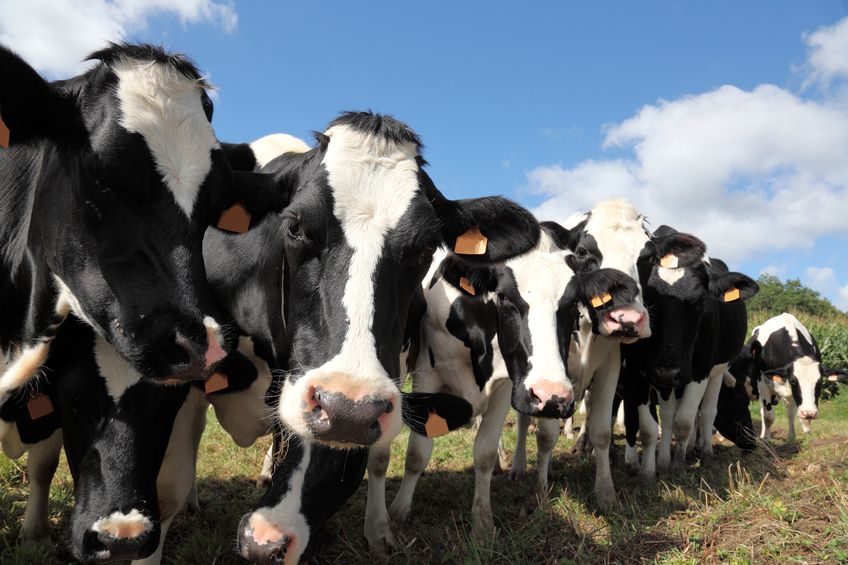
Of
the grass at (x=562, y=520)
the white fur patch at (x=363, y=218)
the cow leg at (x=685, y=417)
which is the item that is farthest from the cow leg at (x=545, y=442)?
the white fur patch at (x=363, y=218)

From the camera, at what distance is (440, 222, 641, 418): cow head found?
4.18 metres

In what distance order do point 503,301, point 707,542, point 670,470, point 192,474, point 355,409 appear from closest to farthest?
point 355,409 < point 192,474 < point 707,542 < point 503,301 < point 670,470

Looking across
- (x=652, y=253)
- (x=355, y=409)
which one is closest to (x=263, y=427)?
(x=355, y=409)

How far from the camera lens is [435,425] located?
134 inches

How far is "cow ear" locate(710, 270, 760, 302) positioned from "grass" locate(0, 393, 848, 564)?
177 centimetres

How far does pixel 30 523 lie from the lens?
4023 mm

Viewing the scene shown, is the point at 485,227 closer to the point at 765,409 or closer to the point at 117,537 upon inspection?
the point at 117,537

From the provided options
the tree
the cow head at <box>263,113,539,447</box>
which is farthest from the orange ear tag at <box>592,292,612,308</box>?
the tree

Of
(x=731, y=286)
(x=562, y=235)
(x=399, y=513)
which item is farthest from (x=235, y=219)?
(x=731, y=286)

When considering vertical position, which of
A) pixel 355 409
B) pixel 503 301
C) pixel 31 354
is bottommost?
pixel 355 409

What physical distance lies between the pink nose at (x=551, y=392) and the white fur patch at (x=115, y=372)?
2.32 m

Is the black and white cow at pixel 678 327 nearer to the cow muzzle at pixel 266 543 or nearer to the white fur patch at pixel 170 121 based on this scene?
the cow muzzle at pixel 266 543

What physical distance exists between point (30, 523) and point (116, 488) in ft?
6.08

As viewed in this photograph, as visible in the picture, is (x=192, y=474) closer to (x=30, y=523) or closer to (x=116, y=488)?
(x=116, y=488)
